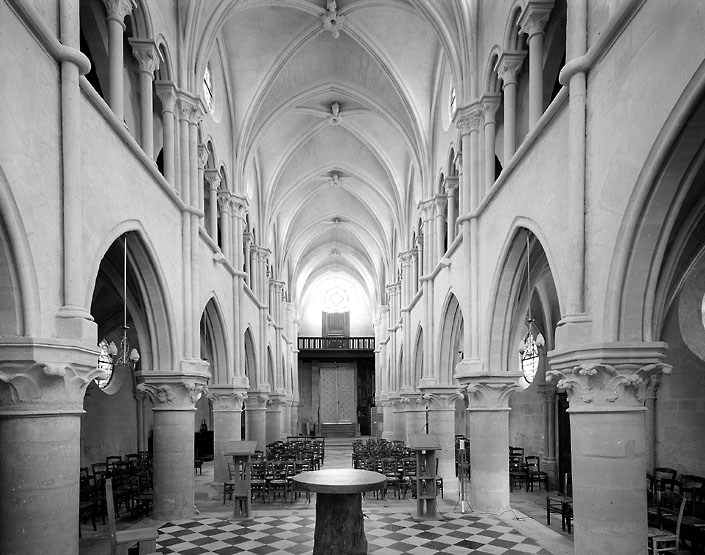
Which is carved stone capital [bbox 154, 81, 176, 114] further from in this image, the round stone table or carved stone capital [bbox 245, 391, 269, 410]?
carved stone capital [bbox 245, 391, 269, 410]

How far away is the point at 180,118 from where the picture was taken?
51.1 feet

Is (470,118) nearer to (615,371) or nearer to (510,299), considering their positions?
(510,299)

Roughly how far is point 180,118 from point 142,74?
2.30m

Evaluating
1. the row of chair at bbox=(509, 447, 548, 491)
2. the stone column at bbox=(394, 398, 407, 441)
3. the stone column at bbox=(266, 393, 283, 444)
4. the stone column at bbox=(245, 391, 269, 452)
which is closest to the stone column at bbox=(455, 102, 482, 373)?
the row of chair at bbox=(509, 447, 548, 491)

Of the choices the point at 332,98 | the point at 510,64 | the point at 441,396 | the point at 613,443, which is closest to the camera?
the point at 613,443

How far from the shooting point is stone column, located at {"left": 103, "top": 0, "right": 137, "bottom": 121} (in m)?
11.2

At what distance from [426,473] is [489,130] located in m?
8.36

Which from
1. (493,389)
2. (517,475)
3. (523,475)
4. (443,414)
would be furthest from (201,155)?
(523,475)

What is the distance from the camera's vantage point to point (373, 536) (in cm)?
1275

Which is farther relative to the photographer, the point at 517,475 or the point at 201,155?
the point at 517,475

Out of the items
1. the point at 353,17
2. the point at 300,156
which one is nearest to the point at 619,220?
the point at 353,17

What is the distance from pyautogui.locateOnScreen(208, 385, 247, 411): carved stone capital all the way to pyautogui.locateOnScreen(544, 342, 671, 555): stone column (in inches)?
529

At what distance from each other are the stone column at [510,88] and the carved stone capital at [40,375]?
30.7 feet

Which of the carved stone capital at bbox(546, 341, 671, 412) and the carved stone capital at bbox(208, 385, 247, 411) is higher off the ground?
the carved stone capital at bbox(546, 341, 671, 412)
